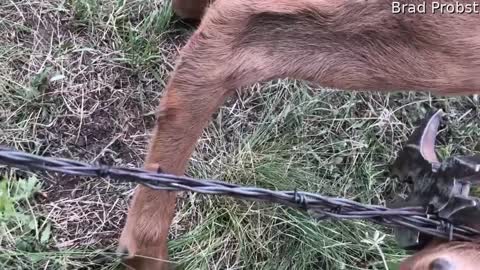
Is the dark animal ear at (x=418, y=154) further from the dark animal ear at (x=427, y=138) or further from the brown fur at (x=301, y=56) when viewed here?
the brown fur at (x=301, y=56)

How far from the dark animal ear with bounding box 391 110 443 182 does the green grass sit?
12.8 inches

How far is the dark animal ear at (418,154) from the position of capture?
2.91 meters

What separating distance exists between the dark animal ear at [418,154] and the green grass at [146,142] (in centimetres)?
32

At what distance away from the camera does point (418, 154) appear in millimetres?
2975

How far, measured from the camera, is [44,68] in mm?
3305

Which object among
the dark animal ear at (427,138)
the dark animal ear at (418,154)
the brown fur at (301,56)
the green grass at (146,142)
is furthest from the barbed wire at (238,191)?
the green grass at (146,142)

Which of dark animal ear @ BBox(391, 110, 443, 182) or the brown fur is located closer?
the brown fur

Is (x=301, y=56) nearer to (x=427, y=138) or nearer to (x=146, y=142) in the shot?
(x=427, y=138)

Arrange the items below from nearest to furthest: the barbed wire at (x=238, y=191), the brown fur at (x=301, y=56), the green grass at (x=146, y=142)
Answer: the barbed wire at (x=238, y=191)
the brown fur at (x=301, y=56)
the green grass at (x=146, y=142)

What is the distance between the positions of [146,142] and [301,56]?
982mm

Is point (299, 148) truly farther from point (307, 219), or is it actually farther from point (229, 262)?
point (229, 262)

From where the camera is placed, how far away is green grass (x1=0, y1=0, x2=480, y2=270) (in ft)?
9.98

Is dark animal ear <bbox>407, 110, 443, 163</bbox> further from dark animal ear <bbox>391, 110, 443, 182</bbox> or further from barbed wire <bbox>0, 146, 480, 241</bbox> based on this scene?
barbed wire <bbox>0, 146, 480, 241</bbox>

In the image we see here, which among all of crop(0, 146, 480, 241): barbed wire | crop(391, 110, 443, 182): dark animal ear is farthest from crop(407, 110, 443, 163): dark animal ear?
crop(0, 146, 480, 241): barbed wire
